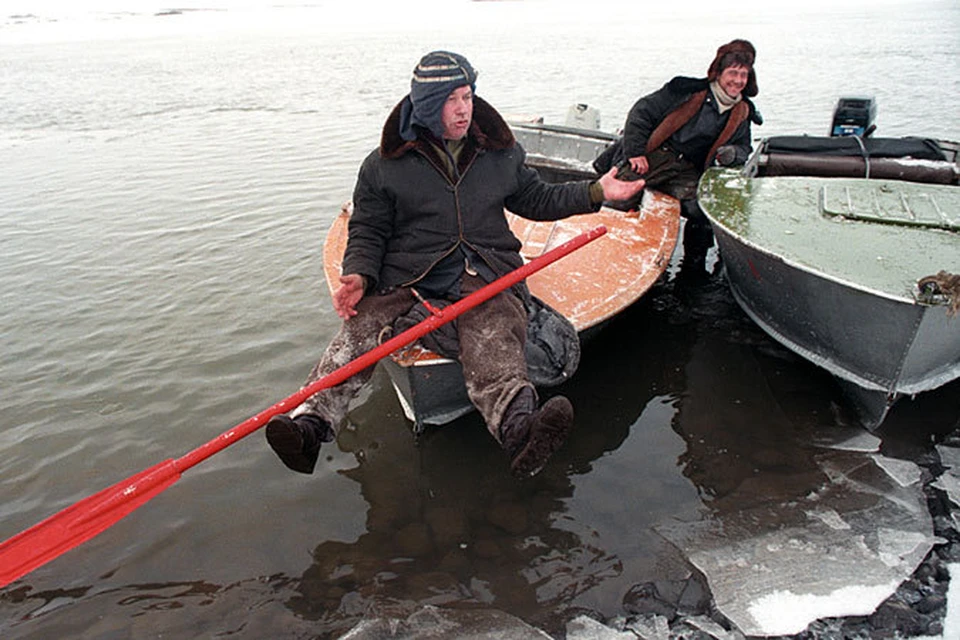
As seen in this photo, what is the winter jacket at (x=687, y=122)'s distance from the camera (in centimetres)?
550

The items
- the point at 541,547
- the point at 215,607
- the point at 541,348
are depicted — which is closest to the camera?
the point at 215,607

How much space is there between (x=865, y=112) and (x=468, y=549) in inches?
247

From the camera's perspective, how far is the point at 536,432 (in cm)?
279

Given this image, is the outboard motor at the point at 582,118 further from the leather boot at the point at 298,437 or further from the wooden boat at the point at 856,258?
the leather boot at the point at 298,437

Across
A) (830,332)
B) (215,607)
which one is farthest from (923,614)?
(215,607)

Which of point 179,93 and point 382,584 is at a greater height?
point 179,93

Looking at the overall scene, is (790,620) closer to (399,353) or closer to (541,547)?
(541,547)

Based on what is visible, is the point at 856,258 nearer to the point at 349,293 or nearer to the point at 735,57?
the point at 735,57

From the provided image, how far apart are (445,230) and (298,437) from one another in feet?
4.29

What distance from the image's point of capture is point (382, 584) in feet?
10.5

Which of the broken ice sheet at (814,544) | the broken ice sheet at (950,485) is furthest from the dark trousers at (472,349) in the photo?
the broken ice sheet at (950,485)

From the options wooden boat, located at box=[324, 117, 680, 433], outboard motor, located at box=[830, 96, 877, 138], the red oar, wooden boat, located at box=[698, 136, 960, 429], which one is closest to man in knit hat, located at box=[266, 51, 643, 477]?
the red oar

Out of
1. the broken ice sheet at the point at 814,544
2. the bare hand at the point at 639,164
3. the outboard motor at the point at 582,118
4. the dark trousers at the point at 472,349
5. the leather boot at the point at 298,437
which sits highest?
the outboard motor at the point at 582,118

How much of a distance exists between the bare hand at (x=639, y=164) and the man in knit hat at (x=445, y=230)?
2.33 meters
